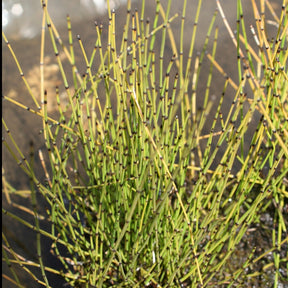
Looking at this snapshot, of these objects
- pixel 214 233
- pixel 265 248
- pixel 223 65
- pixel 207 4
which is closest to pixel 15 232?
pixel 214 233

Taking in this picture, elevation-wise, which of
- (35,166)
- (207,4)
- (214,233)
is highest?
(207,4)

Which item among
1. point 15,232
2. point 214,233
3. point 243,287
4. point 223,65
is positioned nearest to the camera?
point 214,233

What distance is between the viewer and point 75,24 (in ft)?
7.18

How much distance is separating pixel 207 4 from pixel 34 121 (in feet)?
3.95

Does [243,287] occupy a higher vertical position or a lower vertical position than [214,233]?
lower

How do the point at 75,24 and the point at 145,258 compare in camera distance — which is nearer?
the point at 145,258

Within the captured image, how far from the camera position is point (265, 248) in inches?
52.2

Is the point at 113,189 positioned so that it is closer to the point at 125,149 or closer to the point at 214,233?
the point at 125,149

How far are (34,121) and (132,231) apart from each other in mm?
823

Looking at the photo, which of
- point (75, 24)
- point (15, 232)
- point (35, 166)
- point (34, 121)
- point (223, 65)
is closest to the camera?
point (15, 232)

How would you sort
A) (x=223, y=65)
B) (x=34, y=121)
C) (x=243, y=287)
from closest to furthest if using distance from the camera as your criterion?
(x=243, y=287), (x=34, y=121), (x=223, y=65)

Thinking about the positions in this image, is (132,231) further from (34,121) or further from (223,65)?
(223,65)

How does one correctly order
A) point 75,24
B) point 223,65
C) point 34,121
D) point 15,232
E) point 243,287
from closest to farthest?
point 243,287 < point 15,232 < point 34,121 < point 223,65 < point 75,24

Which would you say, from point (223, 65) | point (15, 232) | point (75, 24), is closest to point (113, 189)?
point (15, 232)
